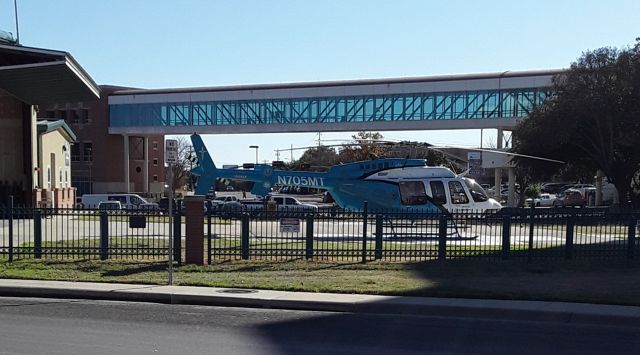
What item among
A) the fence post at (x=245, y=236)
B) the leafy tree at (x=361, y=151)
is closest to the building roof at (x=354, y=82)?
the leafy tree at (x=361, y=151)

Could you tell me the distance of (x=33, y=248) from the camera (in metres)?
16.7

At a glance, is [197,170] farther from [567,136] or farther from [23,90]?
[567,136]

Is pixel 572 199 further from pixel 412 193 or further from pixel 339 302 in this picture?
pixel 339 302

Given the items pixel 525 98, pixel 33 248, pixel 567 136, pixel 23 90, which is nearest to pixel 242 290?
pixel 33 248

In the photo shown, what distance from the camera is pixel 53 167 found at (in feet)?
139

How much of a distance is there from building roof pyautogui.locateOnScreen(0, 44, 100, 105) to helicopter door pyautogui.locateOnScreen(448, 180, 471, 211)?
1712 centimetres

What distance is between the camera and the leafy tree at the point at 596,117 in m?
43.3

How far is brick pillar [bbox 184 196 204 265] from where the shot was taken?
51.4 ft

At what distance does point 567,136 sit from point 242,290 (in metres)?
37.0

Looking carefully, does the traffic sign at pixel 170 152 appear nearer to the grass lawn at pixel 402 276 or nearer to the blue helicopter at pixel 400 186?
the grass lawn at pixel 402 276

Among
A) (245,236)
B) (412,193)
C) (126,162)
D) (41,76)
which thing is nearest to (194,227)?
(245,236)

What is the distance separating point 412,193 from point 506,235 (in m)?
12.2

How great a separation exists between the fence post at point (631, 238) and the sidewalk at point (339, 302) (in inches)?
232

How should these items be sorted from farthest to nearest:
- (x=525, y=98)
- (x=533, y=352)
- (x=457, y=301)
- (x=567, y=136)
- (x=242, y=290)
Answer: (x=525, y=98)
(x=567, y=136)
(x=242, y=290)
(x=457, y=301)
(x=533, y=352)
